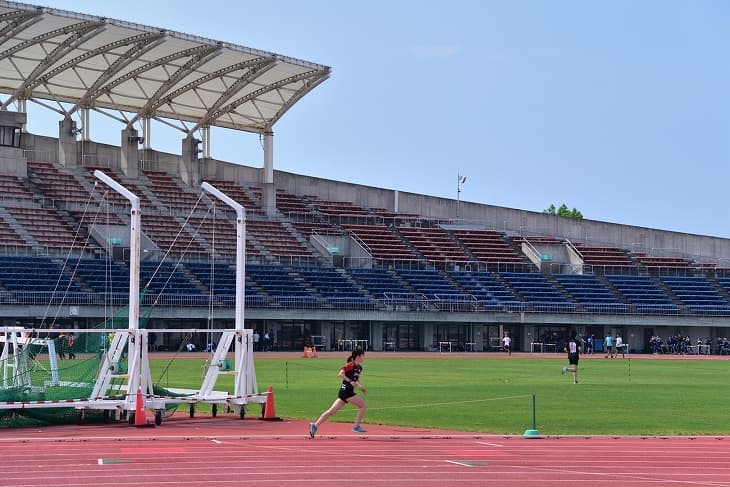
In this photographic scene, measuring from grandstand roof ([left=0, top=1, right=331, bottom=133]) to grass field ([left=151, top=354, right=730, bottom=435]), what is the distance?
21.5m

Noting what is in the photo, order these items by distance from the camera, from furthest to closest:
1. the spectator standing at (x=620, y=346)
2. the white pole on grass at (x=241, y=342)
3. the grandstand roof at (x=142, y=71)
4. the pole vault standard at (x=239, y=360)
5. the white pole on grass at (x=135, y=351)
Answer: the spectator standing at (x=620, y=346) → the grandstand roof at (x=142, y=71) → the white pole on grass at (x=241, y=342) → the pole vault standard at (x=239, y=360) → the white pole on grass at (x=135, y=351)

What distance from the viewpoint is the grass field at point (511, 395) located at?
2806 cm

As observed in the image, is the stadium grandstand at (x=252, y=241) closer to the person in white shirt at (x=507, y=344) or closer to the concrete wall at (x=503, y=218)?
the concrete wall at (x=503, y=218)

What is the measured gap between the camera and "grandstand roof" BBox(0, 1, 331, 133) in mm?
71688

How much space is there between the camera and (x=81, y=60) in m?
75.6

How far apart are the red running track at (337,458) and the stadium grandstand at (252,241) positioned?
44222 millimetres

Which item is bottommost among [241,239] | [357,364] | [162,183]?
[357,364]

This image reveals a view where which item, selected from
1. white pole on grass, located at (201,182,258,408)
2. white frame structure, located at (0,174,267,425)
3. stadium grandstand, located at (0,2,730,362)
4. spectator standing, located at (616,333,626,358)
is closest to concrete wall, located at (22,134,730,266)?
stadium grandstand, located at (0,2,730,362)

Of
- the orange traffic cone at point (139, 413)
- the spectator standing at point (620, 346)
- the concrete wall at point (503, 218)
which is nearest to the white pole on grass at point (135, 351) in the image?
the orange traffic cone at point (139, 413)

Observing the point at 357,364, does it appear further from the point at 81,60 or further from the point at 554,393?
the point at 81,60

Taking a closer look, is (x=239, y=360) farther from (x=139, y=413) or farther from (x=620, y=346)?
(x=620, y=346)

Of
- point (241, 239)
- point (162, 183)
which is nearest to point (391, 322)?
point (162, 183)

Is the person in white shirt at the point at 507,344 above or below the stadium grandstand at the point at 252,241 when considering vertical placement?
below

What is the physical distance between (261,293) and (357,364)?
54394 mm
